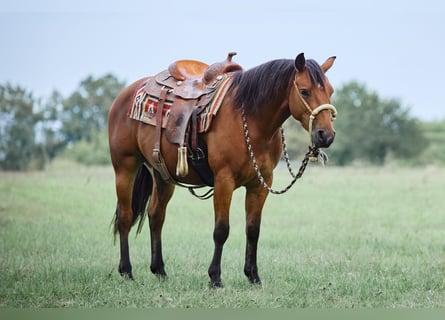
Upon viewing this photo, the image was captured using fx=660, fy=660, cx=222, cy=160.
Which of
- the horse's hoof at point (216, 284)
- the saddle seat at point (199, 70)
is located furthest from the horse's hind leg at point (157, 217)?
the saddle seat at point (199, 70)

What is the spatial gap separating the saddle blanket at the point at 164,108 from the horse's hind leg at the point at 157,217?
0.69m

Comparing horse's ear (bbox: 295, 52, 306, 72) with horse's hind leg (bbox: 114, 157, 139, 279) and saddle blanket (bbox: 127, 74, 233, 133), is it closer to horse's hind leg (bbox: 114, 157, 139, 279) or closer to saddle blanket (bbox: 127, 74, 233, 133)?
saddle blanket (bbox: 127, 74, 233, 133)

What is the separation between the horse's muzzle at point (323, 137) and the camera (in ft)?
17.1

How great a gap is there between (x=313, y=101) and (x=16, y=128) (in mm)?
21883

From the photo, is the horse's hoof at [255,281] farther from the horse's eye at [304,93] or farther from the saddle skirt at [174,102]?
the horse's eye at [304,93]

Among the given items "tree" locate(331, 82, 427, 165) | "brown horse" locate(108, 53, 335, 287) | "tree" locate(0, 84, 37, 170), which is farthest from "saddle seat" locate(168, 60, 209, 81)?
"tree" locate(331, 82, 427, 165)

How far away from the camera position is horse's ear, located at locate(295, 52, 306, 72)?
5361 mm

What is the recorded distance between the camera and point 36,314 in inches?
199

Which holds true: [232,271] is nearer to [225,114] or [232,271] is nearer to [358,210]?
[225,114]

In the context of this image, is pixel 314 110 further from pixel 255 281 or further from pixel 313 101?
pixel 255 281

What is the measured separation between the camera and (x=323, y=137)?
5238 millimetres

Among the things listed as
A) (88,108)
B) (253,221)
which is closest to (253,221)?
(253,221)

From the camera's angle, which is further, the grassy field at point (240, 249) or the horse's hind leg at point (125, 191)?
the horse's hind leg at point (125, 191)

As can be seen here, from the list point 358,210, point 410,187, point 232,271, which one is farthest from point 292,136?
point 232,271
